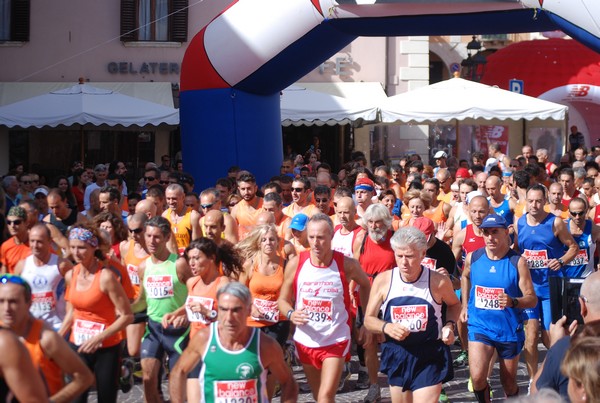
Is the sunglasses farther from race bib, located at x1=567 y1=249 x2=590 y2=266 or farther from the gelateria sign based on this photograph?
the gelateria sign

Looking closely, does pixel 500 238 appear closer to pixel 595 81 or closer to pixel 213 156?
pixel 213 156

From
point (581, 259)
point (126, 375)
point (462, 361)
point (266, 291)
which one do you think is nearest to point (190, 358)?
point (126, 375)

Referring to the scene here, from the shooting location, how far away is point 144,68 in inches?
933

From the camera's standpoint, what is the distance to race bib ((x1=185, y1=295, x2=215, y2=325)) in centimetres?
745

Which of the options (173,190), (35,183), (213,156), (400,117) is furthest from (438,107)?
(173,190)

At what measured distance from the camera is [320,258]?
25.0 feet

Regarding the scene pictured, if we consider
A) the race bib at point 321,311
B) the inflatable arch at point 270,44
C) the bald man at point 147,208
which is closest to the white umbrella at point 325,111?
the inflatable arch at point 270,44

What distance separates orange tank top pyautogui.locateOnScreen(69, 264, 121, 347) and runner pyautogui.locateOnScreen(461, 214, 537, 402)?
248 centimetres

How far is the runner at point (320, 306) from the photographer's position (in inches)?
296

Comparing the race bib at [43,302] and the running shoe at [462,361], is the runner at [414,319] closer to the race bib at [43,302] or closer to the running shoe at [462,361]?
the race bib at [43,302]

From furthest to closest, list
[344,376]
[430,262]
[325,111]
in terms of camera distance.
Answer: [325,111], [344,376], [430,262]

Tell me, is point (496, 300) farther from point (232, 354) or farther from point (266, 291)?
point (232, 354)

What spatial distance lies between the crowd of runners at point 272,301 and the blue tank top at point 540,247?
12mm

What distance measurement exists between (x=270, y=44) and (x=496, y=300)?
627 cm
